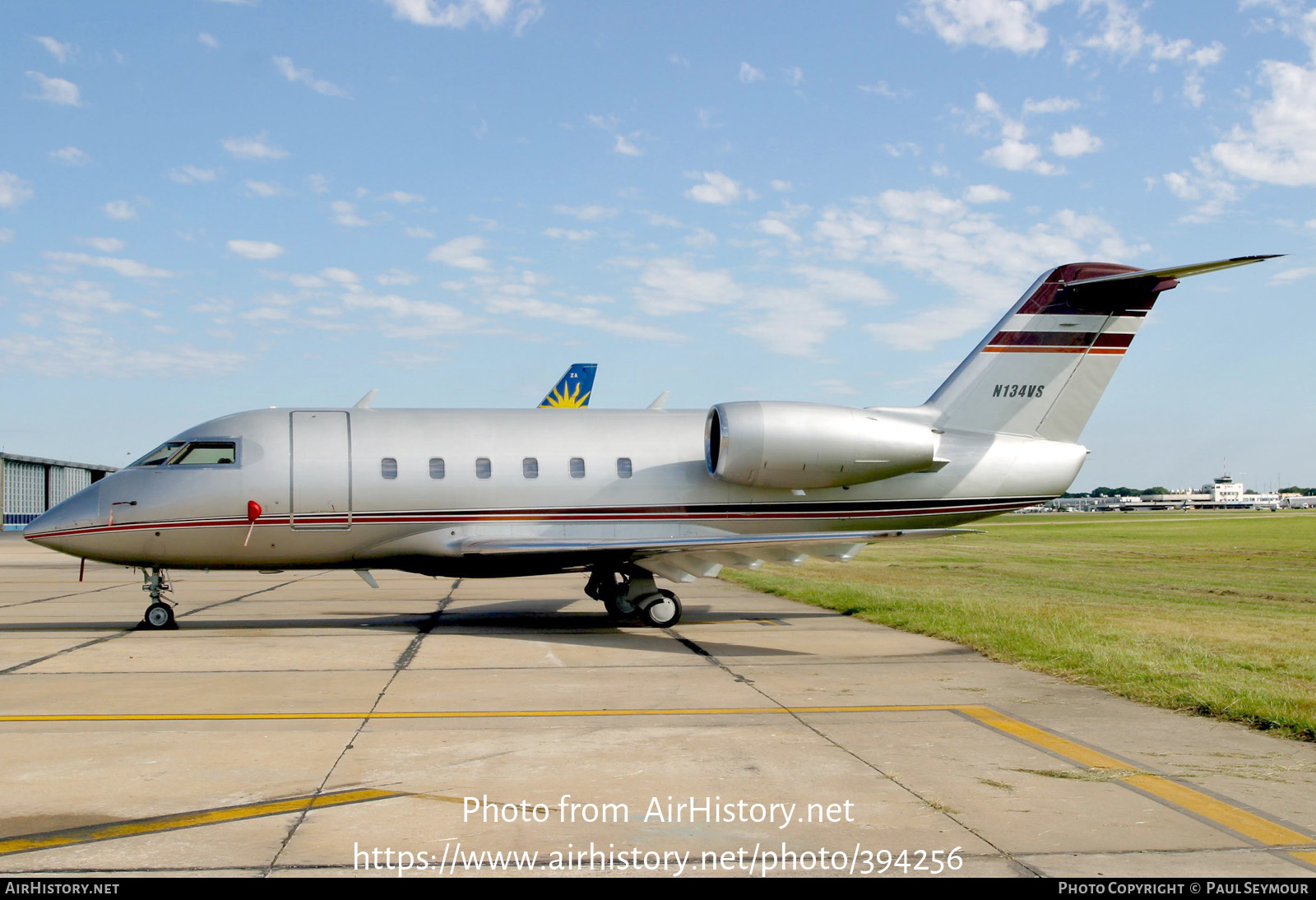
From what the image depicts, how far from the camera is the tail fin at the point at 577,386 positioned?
3831 centimetres

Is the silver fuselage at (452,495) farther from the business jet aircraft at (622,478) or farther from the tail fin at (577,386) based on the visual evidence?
the tail fin at (577,386)

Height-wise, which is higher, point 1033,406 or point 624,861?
point 1033,406

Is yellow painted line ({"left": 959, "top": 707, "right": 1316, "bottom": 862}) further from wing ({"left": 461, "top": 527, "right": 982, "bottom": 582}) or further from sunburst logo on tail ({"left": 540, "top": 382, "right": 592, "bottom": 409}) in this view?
sunburst logo on tail ({"left": 540, "top": 382, "right": 592, "bottom": 409})

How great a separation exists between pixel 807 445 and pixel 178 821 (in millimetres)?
11668

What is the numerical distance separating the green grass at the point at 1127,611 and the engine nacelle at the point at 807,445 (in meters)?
2.49

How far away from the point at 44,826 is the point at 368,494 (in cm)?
1009

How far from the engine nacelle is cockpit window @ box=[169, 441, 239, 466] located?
742 centimetres

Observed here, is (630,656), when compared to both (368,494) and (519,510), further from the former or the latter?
(368,494)

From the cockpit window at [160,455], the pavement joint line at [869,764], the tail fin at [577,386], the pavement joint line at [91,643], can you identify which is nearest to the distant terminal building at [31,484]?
the tail fin at [577,386]

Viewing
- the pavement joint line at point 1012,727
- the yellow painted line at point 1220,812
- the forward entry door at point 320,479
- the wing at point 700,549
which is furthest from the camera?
the forward entry door at point 320,479

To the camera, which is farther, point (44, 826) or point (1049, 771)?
point (1049, 771)

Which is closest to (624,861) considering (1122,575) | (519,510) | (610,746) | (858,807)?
(858,807)

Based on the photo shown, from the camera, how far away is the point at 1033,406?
1788cm

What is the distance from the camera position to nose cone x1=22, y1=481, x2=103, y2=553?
15.2 metres
